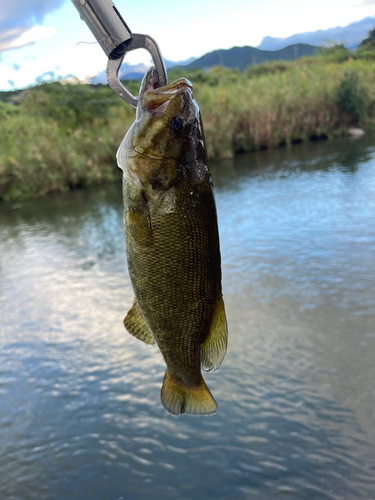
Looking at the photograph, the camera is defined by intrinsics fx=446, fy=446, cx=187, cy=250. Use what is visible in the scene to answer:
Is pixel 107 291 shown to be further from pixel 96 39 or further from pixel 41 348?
pixel 96 39

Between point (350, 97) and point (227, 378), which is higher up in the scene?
point (350, 97)

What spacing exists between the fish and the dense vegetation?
Answer: 19.0m

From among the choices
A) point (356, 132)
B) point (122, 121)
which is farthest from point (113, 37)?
point (356, 132)

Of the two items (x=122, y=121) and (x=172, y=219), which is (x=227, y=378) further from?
(x=122, y=121)

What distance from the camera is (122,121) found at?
22.5m

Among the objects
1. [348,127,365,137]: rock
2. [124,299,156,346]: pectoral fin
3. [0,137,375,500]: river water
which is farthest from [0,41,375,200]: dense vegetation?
[124,299,156,346]: pectoral fin

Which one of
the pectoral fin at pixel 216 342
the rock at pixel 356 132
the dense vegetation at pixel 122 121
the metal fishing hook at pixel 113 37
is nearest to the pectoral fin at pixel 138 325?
the pectoral fin at pixel 216 342

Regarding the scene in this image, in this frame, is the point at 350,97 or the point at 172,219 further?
the point at 350,97

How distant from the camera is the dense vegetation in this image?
2169 centimetres

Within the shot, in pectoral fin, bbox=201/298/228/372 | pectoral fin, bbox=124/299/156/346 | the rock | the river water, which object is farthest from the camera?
the rock

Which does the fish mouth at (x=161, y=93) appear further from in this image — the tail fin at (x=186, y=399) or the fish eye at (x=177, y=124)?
the tail fin at (x=186, y=399)

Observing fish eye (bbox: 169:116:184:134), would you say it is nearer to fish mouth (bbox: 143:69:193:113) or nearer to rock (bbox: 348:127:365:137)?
fish mouth (bbox: 143:69:193:113)

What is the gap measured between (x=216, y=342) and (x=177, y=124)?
780 millimetres

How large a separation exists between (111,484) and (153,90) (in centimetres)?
544
